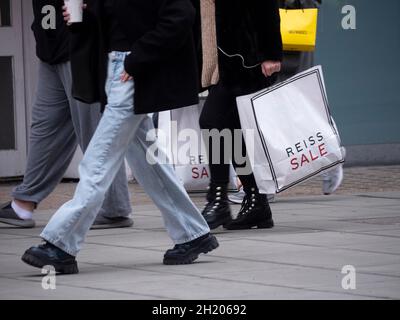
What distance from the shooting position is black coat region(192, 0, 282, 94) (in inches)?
314

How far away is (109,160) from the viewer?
6.48 m

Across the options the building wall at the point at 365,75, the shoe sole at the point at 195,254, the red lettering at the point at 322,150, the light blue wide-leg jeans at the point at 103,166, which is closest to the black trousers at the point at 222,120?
the red lettering at the point at 322,150

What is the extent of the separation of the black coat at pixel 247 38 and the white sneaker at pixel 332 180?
1779 mm

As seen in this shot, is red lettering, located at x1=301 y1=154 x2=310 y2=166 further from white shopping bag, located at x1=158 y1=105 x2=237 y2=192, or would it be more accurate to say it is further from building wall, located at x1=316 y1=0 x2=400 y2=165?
building wall, located at x1=316 y1=0 x2=400 y2=165

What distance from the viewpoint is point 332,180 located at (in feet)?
32.5

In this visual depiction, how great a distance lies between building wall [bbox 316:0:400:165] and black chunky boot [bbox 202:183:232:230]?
4.23 metres

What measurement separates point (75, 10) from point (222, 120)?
5.94 feet

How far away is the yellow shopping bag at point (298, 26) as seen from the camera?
9.14 metres

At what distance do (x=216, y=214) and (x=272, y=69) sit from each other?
0.97 m

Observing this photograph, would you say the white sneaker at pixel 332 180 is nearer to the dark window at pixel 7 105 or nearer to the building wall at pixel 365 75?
the building wall at pixel 365 75

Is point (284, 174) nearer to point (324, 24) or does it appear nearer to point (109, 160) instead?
point (109, 160)

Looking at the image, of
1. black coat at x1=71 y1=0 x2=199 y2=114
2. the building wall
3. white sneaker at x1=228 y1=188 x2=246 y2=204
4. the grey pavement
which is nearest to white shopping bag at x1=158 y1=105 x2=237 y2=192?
white sneaker at x1=228 y1=188 x2=246 y2=204

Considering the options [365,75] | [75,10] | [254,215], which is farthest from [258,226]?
[365,75]
